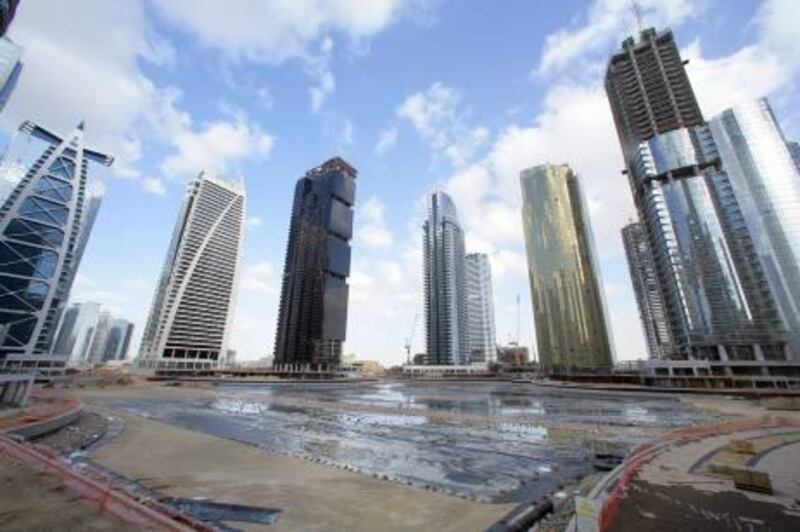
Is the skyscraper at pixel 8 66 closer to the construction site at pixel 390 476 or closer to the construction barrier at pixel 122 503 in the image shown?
the construction site at pixel 390 476

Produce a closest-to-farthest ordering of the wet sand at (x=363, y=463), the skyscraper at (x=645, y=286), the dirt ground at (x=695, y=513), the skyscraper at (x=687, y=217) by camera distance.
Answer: the dirt ground at (x=695, y=513) < the wet sand at (x=363, y=463) < the skyscraper at (x=687, y=217) < the skyscraper at (x=645, y=286)

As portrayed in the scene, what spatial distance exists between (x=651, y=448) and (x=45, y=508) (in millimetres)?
20689

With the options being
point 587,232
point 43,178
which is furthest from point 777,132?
point 43,178

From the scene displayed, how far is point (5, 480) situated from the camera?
10.4m

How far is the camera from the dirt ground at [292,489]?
31.5 feet

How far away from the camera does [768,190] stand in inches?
3989

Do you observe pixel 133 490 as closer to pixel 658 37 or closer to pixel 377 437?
pixel 377 437

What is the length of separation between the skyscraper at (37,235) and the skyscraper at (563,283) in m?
202

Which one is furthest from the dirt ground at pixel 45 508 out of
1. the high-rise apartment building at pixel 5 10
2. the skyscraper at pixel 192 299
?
the skyscraper at pixel 192 299

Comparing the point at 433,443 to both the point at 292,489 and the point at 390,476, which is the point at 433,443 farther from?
the point at 292,489

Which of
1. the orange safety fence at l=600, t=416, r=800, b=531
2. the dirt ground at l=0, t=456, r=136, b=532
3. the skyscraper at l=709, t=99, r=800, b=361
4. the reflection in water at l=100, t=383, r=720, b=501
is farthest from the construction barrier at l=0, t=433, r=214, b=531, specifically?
the skyscraper at l=709, t=99, r=800, b=361

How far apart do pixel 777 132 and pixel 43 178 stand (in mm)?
235945

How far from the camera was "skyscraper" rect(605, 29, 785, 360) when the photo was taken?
92.8 m

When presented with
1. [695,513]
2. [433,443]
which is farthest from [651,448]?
[433,443]
